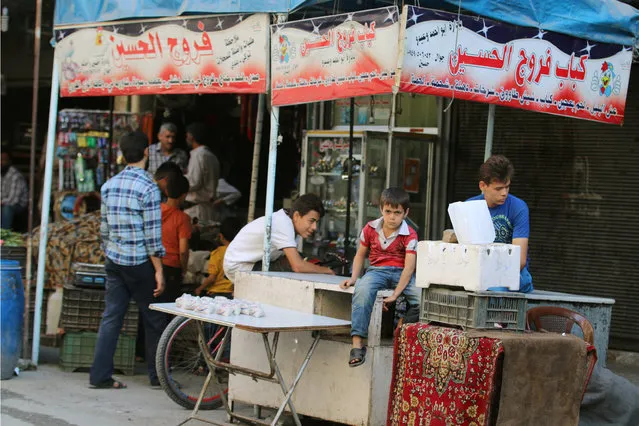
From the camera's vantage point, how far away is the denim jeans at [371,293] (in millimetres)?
6441

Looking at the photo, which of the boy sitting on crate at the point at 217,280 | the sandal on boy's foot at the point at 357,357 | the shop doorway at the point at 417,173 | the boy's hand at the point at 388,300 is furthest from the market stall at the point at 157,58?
the shop doorway at the point at 417,173

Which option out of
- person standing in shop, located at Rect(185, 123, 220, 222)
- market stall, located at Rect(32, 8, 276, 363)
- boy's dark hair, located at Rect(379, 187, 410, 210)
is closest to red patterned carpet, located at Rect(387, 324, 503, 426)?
boy's dark hair, located at Rect(379, 187, 410, 210)

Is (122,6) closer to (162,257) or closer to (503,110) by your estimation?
(162,257)

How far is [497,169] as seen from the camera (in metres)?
6.27

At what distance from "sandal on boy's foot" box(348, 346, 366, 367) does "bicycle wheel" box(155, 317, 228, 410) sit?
1610mm

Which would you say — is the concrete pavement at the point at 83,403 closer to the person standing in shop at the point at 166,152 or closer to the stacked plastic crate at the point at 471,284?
the stacked plastic crate at the point at 471,284

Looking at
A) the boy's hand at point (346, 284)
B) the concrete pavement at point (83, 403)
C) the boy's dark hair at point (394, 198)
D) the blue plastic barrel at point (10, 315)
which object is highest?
the boy's dark hair at point (394, 198)

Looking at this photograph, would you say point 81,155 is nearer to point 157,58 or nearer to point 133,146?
point 133,146

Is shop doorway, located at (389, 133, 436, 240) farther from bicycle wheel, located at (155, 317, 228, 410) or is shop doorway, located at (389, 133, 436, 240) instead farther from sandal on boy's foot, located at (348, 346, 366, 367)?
sandal on boy's foot, located at (348, 346, 366, 367)

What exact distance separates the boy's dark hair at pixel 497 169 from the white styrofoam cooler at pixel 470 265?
0.63 m

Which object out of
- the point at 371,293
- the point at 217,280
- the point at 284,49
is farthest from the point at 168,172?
the point at 371,293

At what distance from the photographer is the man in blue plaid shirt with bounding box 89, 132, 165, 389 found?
8.30m

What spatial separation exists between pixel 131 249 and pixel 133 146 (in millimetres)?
868

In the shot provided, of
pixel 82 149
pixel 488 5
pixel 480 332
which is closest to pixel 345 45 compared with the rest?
pixel 488 5
